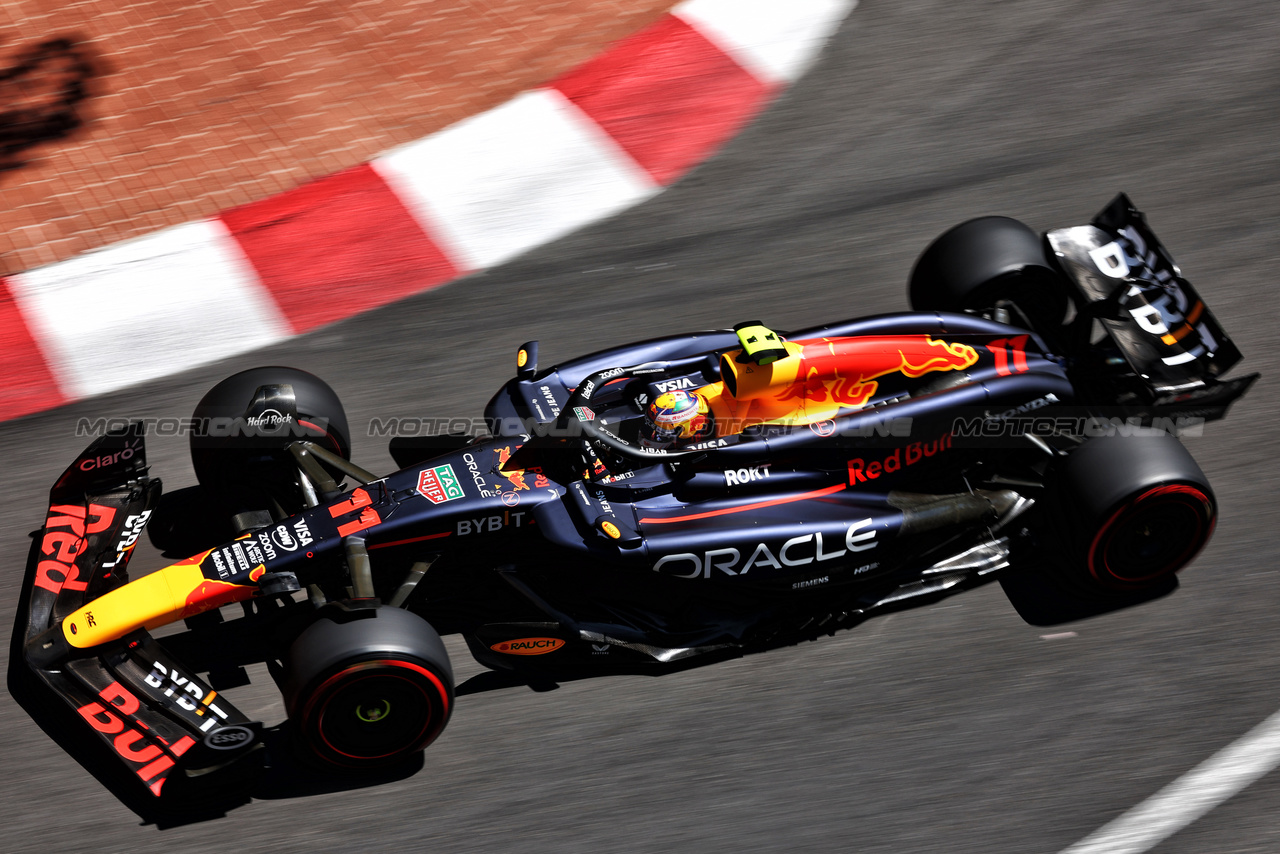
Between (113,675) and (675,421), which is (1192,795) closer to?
(675,421)

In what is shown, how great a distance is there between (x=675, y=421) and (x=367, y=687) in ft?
5.54

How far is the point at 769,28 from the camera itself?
9.05 metres

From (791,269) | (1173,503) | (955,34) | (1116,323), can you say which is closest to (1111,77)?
(955,34)

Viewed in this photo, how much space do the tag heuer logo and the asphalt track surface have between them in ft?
3.07

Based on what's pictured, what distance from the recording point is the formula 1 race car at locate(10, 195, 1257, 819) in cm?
487

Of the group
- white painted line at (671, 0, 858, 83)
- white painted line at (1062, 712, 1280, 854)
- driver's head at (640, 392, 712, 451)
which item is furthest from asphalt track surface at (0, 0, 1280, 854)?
driver's head at (640, 392, 712, 451)

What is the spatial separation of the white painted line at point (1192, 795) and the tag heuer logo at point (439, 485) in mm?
2910

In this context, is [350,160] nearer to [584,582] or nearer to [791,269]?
[791,269]

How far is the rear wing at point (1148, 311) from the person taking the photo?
5453 mm

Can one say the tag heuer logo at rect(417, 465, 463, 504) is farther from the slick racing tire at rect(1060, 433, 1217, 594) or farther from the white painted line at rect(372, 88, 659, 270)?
the slick racing tire at rect(1060, 433, 1217, 594)

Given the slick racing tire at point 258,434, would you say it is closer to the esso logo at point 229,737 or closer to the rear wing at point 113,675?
the rear wing at point 113,675

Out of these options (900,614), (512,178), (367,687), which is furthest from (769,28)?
(367,687)

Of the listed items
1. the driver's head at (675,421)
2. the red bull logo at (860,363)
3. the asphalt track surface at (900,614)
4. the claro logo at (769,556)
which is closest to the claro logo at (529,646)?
the asphalt track surface at (900,614)

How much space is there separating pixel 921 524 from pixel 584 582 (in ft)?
5.06
